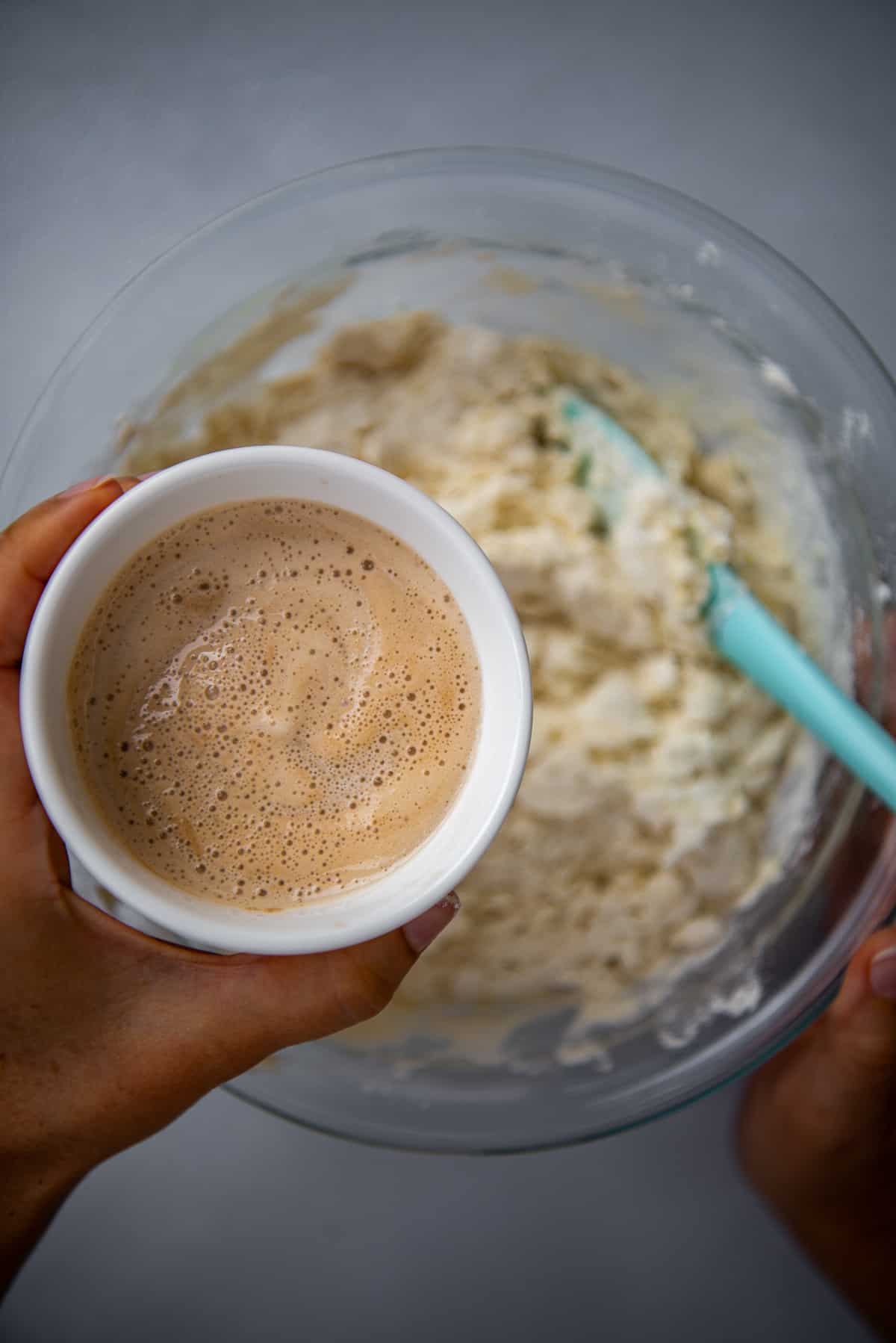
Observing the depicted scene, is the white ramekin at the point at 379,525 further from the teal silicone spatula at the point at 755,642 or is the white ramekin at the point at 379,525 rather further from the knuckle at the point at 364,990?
the teal silicone spatula at the point at 755,642

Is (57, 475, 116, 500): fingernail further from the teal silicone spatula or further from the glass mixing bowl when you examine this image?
the teal silicone spatula

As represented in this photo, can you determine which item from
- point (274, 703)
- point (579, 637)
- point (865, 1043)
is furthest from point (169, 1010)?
point (865, 1043)

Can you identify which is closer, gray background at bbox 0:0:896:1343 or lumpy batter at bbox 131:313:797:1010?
lumpy batter at bbox 131:313:797:1010

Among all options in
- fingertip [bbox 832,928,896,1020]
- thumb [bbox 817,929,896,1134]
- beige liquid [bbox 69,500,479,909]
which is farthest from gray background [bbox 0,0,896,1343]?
beige liquid [bbox 69,500,479,909]

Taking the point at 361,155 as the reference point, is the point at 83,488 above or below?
below

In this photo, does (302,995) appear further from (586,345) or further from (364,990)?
(586,345)

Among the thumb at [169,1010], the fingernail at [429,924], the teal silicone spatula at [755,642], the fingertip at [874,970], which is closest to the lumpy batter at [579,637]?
the teal silicone spatula at [755,642]
